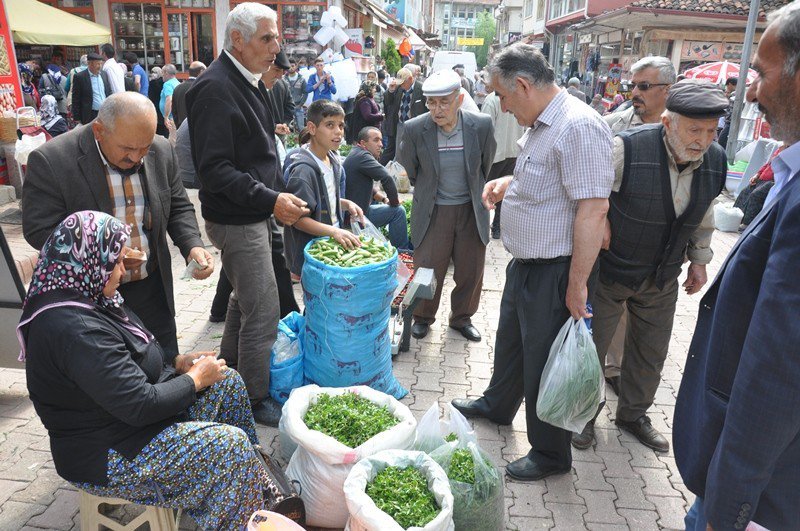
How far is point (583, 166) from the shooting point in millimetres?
2621

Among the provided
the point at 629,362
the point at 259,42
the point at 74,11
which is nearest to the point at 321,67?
the point at 74,11

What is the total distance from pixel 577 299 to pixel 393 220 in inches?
139

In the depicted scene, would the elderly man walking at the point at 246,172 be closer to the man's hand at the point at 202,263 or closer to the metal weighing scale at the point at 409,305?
the man's hand at the point at 202,263

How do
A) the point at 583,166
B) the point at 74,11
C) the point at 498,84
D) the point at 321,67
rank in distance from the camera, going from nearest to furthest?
the point at 583,166
the point at 498,84
the point at 321,67
the point at 74,11

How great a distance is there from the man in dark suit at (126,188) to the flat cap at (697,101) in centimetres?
251

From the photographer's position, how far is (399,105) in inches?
413

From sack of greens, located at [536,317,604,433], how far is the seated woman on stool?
144 cm

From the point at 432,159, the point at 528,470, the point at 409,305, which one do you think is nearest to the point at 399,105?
the point at 432,159

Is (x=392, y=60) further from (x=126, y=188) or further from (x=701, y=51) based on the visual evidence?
(x=126, y=188)

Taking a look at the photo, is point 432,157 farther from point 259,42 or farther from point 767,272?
point 767,272

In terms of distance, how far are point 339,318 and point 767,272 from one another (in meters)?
2.28

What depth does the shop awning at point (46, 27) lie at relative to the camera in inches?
483

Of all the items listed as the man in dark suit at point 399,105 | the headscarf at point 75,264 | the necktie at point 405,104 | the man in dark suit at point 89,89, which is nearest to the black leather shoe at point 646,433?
the headscarf at point 75,264

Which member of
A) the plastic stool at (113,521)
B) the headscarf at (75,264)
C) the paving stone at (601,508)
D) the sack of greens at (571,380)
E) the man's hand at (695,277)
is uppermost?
the headscarf at (75,264)
